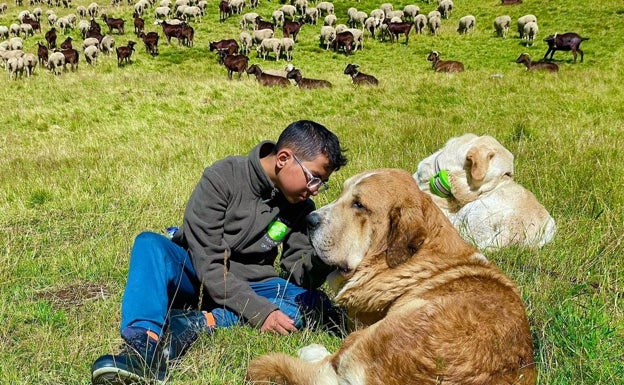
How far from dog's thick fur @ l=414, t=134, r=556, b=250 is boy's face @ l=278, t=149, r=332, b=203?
74.2 inches

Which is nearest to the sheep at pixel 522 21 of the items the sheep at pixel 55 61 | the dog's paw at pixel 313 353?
the sheep at pixel 55 61

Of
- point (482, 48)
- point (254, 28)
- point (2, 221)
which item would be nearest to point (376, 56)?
point (482, 48)

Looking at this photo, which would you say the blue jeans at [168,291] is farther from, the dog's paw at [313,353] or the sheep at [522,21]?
the sheep at [522,21]

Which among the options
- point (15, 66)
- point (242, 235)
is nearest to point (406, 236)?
point (242, 235)

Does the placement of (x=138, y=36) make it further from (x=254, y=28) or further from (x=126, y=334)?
(x=126, y=334)

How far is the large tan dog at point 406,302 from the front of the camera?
95.3 inches

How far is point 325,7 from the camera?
39.1 m

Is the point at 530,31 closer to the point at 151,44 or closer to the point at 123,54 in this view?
the point at 151,44

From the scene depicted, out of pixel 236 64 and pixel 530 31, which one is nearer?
pixel 236 64

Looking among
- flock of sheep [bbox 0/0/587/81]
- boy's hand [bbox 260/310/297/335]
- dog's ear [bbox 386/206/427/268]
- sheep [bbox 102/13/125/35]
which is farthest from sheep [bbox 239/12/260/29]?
dog's ear [bbox 386/206/427/268]

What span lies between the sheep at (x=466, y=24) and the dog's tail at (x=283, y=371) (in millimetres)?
32490

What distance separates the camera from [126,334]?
122 inches

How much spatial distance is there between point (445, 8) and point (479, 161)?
3348cm

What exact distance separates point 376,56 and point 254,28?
1068 centimetres
